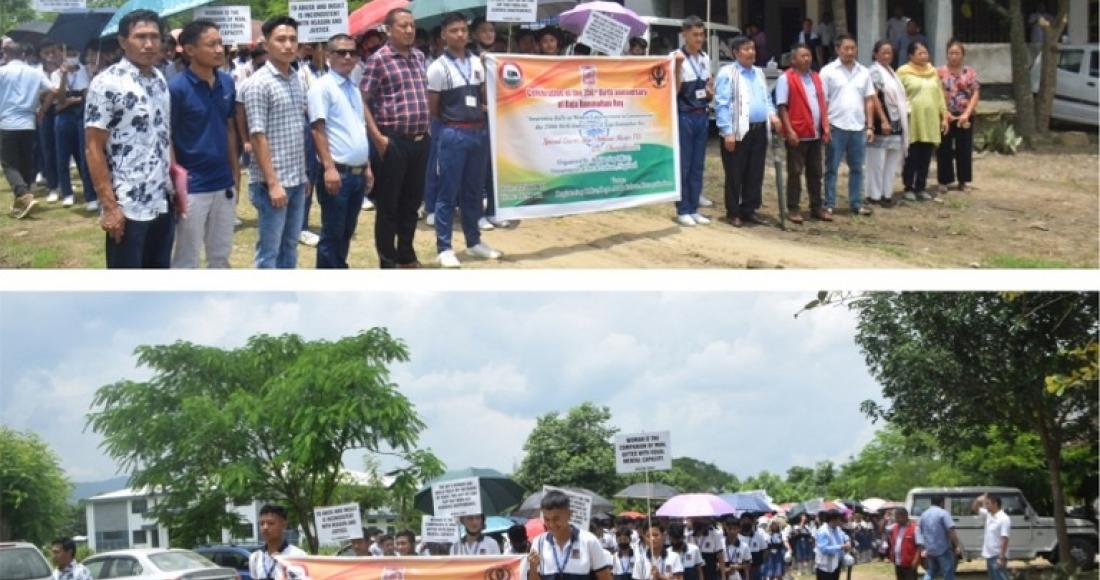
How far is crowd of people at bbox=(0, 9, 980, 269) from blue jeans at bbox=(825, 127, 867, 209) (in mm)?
15

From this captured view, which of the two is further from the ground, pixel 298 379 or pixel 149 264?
pixel 149 264

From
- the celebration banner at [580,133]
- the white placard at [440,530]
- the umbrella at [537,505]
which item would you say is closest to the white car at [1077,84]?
the celebration banner at [580,133]

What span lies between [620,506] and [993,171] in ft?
15.3

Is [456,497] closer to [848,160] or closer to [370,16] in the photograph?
[370,16]

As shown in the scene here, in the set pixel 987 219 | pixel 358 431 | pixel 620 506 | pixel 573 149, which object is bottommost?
pixel 620 506

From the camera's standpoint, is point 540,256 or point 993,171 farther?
point 993,171

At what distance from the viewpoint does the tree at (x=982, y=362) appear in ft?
36.5

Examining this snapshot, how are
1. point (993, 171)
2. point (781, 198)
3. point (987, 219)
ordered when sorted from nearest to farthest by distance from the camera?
point (781, 198)
point (987, 219)
point (993, 171)

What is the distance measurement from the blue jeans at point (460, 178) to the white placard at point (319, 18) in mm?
902

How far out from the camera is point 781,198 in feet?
38.3

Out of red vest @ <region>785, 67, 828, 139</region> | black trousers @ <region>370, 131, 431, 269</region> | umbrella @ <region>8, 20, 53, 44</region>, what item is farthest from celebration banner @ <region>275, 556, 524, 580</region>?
umbrella @ <region>8, 20, 53, 44</region>

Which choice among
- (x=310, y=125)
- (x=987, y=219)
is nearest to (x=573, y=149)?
(x=310, y=125)

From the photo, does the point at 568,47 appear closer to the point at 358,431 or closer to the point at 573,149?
the point at 573,149

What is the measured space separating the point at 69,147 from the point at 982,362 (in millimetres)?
6536
